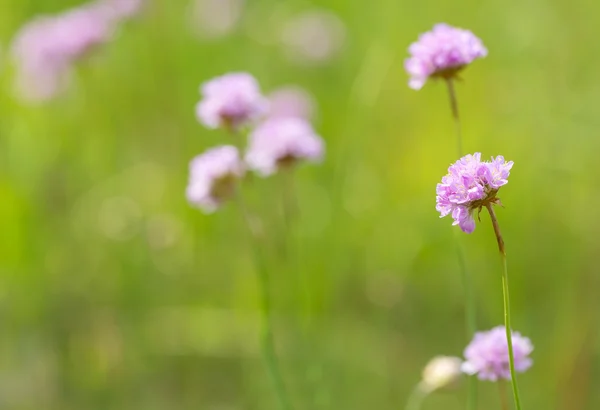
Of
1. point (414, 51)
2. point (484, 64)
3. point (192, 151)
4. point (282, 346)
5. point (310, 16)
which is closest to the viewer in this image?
point (414, 51)

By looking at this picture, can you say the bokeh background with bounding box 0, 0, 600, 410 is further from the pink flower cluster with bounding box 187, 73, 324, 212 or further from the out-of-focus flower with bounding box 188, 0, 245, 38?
the pink flower cluster with bounding box 187, 73, 324, 212

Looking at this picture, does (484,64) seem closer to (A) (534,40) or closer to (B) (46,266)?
(A) (534,40)

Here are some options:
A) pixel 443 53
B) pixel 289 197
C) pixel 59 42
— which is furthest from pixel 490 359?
pixel 59 42

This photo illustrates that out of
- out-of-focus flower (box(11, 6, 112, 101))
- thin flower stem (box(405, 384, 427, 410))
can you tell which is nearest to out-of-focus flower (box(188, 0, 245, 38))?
out-of-focus flower (box(11, 6, 112, 101))

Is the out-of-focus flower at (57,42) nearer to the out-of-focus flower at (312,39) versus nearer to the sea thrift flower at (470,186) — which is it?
the out-of-focus flower at (312,39)

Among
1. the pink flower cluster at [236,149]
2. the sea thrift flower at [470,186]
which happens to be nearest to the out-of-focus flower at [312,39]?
the pink flower cluster at [236,149]

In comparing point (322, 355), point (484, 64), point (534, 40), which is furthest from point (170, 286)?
point (484, 64)
